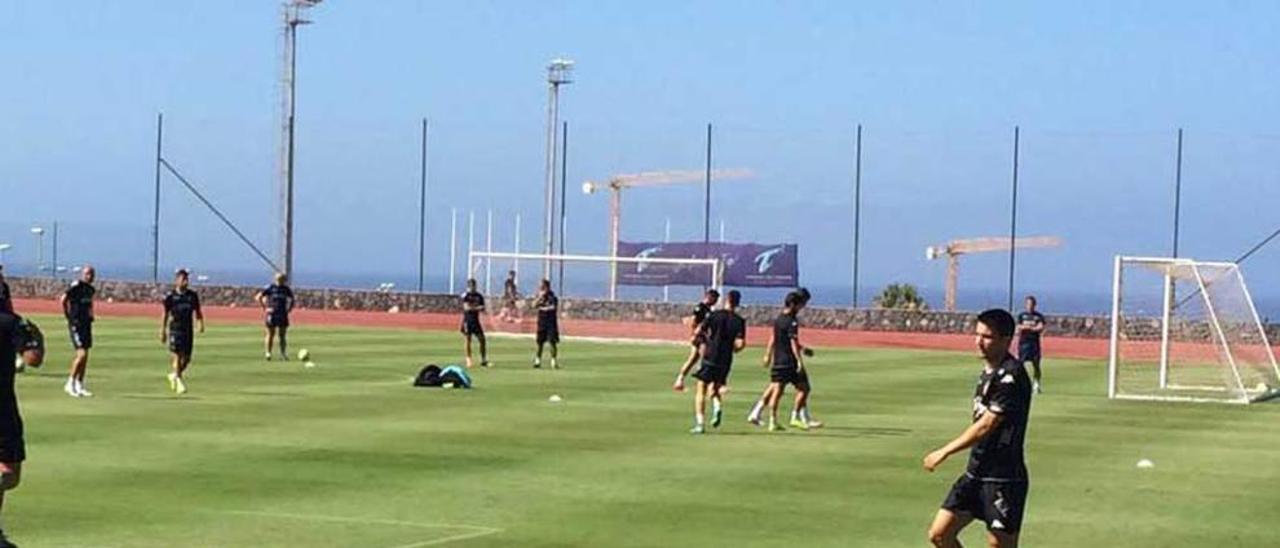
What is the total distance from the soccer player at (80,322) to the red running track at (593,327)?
26951 mm

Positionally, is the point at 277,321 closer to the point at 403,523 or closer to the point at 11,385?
the point at 403,523

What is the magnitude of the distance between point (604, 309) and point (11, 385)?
51002 millimetres

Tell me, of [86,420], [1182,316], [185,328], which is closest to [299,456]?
[86,420]

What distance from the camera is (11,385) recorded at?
39.7 ft

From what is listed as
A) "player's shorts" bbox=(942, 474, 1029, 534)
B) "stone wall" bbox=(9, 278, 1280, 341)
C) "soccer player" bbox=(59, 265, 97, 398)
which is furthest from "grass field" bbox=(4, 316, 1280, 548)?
"stone wall" bbox=(9, 278, 1280, 341)

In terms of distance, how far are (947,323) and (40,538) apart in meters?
49.0

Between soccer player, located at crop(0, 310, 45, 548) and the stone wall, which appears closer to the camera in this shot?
soccer player, located at crop(0, 310, 45, 548)

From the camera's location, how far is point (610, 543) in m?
14.5

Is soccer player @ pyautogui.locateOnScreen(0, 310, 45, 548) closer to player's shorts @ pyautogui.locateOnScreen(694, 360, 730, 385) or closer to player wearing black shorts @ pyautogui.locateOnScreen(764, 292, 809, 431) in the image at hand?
player's shorts @ pyautogui.locateOnScreen(694, 360, 730, 385)

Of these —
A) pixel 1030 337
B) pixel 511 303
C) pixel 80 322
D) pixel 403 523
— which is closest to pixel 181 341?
pixel 80 322

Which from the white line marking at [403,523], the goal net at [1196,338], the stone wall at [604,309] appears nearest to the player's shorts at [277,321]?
the goal net at [1196,338]

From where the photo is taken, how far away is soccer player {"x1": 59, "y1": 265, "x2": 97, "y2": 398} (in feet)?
89.8

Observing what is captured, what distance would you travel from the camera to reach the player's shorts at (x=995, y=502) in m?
11.5

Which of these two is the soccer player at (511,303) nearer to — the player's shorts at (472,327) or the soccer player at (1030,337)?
the player's shorts at (472,327)
